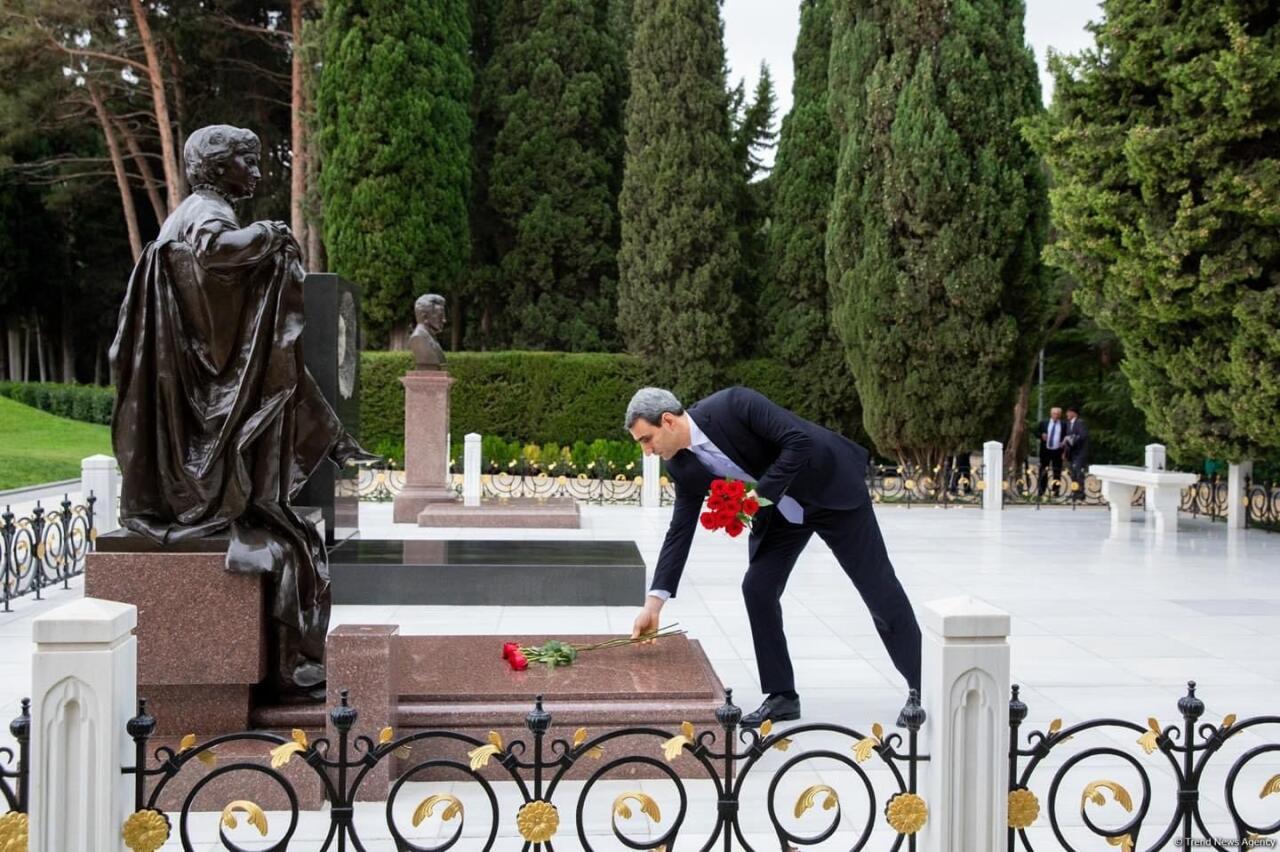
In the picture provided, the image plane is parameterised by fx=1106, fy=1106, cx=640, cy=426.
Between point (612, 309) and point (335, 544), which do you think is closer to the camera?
point (335, 544)

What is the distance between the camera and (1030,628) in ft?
27.3

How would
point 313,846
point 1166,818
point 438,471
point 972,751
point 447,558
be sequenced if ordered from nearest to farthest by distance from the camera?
1. point 972,751
2. point 313,846
3. point 1166,818
4. point 447,558
5. point 438,471

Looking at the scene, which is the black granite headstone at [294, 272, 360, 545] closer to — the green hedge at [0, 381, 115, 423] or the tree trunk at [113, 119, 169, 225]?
the tree trunk at [113, 119, 169, 225]

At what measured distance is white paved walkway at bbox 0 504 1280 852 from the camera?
4.78 m

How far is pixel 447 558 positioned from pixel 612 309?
18491 mm

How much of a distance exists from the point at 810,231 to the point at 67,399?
25.0m

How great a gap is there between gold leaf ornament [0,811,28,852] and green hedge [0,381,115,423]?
33954 millimetres

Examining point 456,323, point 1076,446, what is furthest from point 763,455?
point 456,323

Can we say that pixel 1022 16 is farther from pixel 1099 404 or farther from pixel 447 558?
pixel 447 558

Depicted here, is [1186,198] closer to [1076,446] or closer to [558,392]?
[1076,446]

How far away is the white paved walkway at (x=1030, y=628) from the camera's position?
4777 millimetres

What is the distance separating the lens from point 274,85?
1250 inches

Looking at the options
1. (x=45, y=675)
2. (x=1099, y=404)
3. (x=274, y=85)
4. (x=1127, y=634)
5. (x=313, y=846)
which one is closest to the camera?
(x=45, y=675)

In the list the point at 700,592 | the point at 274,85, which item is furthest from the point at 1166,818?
the point at 274,85
